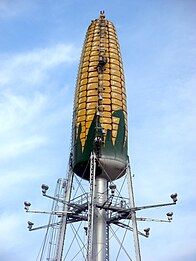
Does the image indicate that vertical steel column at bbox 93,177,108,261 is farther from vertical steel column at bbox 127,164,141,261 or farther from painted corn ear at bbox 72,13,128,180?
vertical steel column at bbox 127,164,141,261

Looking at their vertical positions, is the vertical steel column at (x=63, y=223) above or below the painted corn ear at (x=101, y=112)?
below

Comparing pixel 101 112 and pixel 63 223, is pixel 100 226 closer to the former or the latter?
pixel 63 223

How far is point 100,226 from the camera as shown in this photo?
40.2m

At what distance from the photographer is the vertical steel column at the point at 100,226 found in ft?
127

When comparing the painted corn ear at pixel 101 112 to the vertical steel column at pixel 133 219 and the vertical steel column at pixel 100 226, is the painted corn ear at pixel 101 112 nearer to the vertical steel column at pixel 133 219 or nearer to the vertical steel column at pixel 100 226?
the vertical steel column at pixel 133 219

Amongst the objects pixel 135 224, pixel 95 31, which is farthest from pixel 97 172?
pixel 95 31

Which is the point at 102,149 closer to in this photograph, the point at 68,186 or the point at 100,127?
the point at 100,127

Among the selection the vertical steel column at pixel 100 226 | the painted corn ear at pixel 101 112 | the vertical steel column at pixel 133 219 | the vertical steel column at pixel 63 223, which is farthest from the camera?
the painted corn ear at pixel 101 112

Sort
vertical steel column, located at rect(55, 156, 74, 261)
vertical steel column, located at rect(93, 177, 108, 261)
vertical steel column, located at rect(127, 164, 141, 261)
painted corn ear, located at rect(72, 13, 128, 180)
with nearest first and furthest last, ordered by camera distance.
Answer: vertical steel column, located at rect(93, 177, 108, 261) → vertical steel column, located at rect(127, 164, 141, 261) → vertical steel column, located at rect(55, 156, 74, 261) → painted corn ear, located at rect(72, 13, 128, 180)

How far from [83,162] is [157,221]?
794cm

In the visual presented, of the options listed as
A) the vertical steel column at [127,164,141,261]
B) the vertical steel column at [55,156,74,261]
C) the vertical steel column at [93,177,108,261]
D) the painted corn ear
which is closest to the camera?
the vertical steel column at [93,177,108,261]

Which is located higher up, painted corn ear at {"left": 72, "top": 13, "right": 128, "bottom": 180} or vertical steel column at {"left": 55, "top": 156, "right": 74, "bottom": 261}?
painted corn ear at {"left": 72, "top": 13, "right": 128, "bottom": 180}

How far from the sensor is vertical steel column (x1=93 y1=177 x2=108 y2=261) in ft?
127

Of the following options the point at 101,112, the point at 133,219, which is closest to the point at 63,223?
the point at 133,219
